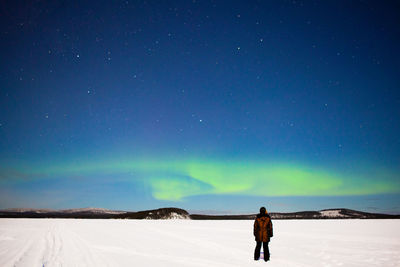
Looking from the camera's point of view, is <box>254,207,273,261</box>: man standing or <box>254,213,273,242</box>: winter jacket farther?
<box>254,213,273,242</box>: winter jacket

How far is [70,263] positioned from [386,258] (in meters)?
10.8

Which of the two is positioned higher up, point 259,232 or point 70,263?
point 259,232

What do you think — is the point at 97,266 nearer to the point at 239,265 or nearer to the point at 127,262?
the point at 127,262

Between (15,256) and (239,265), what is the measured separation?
8.07 m

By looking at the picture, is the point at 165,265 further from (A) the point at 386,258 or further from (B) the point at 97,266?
(A) the point at 386,258

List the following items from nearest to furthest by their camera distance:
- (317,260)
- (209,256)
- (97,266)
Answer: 1. (97,266)
2. (317,260)
3. (209,256)

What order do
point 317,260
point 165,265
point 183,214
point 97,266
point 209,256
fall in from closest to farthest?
1. point 97,266
2. point 165,265
3. point 317,260
4. point 209,256
5. point 183,214

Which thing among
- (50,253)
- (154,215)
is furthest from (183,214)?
(50,253)

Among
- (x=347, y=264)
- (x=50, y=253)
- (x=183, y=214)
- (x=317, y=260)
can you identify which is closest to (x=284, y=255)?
(x=317, y=260)

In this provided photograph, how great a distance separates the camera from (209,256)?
12.0 m

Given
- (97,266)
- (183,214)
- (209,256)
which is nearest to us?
(97,266)

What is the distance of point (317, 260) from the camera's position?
1106cm

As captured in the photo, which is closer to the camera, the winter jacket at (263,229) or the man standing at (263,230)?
the man standing at (263,230)

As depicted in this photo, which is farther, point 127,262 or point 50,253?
point 50,253
